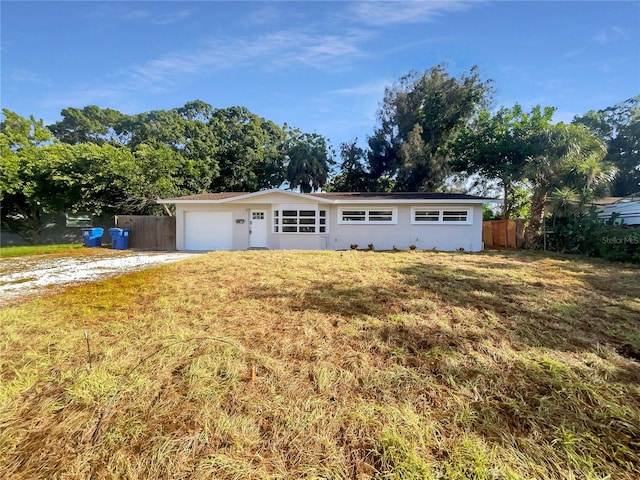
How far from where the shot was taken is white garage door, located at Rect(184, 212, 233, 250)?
1349 cm

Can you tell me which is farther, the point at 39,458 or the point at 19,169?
the point at 19,169

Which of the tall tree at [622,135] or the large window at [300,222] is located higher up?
the tall tree at [622,135]

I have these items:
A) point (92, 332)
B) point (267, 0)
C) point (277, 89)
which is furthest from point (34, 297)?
point (277, 89)

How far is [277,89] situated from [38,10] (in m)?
7.31

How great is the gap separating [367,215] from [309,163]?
33.7 feet

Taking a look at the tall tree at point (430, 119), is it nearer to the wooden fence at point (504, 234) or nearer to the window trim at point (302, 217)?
the wooden fence at point (504, 234)

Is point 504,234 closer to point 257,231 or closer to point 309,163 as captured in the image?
point 257,231

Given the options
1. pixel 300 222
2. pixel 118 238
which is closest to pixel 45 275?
pixel 118 238

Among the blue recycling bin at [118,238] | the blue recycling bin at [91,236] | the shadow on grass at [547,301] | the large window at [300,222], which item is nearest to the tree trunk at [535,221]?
the shadow on grass at [547,301]

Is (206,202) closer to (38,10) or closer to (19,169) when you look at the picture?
(38,10)

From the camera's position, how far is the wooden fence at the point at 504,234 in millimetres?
14102

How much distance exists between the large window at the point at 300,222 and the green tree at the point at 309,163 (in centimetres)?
960

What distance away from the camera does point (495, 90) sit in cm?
2125

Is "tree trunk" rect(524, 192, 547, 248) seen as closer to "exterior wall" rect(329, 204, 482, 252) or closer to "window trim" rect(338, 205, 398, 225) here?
"exterior wall" rect(329, 204, 482, 252)
